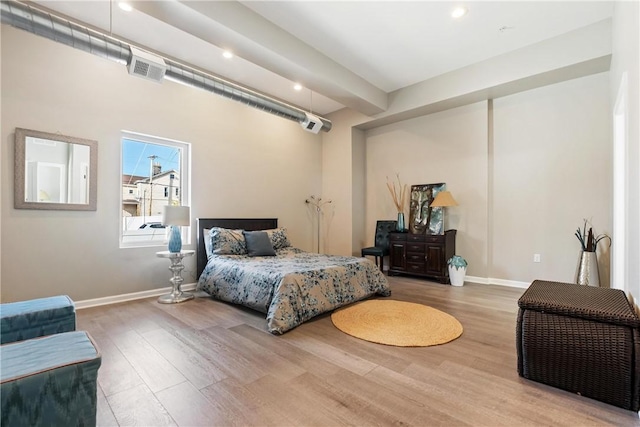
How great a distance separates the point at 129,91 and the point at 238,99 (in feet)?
4.47

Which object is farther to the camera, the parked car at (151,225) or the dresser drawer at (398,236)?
the dresser drawer at (398,236)

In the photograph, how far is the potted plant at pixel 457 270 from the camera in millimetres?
4504

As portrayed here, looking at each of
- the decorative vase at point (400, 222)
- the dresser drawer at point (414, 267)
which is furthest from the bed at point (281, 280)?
the decorative vase at point (400, 222)

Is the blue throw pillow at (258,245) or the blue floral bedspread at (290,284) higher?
the blue throw pillow at (258,245)

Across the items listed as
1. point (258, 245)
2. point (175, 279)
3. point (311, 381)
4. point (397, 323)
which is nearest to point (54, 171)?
point (175, 279)

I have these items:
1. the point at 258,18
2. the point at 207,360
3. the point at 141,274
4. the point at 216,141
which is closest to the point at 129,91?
the point at 216,141

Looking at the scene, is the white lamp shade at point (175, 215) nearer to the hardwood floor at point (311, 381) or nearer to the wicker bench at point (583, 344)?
the hardwood floor at point (311, 381)

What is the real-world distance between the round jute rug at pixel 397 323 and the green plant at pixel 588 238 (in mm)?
2149

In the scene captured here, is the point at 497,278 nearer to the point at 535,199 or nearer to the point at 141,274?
the point at 535,199

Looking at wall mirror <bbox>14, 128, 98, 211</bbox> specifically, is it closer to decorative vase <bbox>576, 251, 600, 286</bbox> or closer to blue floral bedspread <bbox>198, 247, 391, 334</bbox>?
blue floral bedspread <bbox>198, 247, 391, 334</bbox>

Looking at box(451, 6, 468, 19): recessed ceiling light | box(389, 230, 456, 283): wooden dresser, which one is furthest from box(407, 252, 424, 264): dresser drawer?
box(451, 6, 468, 19): recessed ceiling light

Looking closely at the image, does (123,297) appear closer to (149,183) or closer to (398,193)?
(149,183)

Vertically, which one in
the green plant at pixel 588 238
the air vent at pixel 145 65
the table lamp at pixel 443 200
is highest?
→ the air vent at pixel 145 65

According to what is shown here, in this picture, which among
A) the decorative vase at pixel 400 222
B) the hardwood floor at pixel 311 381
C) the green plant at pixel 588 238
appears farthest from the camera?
the decorative vase at pixel 400 222
